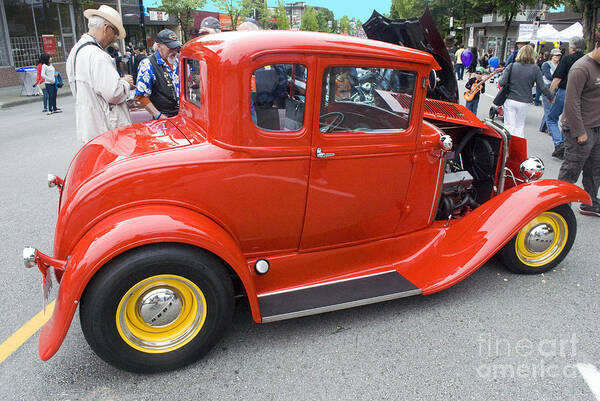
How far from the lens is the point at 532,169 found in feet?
11.6

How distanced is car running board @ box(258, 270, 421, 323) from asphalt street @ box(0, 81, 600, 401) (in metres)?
0.23

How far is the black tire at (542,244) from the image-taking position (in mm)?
3375

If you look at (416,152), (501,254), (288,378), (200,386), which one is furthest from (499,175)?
(200,386)

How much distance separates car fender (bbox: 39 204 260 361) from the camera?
85.1 inches

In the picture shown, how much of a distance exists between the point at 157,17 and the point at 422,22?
1320 inches

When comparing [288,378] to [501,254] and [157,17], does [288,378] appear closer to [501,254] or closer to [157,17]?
[501,254]

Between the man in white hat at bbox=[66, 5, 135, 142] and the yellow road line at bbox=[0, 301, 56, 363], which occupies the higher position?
the man in white hat at bbox=[66, 5, 135, 142]

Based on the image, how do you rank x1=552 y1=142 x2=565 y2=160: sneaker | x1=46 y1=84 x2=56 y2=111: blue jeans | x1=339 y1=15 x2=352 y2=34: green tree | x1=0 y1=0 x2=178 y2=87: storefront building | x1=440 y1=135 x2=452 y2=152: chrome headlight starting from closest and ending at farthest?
x1=440 y1=135 x2=452 y2=152: chrome headlight → x1=552 y1=142 x2=565 y2=160: sneaker → x1=46 y1=84 x2=56 y2=111: blue jeans → x1=0 y1=0 x2=178 y2=87: storefront building → x1=339 y1=15 x2=352 y2=34: green tree

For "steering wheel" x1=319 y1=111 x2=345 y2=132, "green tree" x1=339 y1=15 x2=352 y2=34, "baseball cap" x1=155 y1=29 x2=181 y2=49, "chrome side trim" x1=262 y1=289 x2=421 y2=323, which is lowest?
"chrome side trim" x1=262 y1=289 x2=421 y2=323

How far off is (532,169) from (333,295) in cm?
209

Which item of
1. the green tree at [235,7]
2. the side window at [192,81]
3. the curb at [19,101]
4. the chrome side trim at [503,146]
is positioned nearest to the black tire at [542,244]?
the chrome side trim at [503,146]

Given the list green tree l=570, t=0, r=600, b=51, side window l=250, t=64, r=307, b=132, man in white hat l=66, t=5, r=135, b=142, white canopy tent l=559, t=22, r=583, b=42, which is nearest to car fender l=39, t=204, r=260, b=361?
side window l=250, t=64, r=307, b=132

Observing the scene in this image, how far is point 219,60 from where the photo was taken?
7.98ft

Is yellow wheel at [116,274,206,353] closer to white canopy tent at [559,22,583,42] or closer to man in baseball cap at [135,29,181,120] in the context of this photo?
man in baseball cap at [135,29,181,120]
